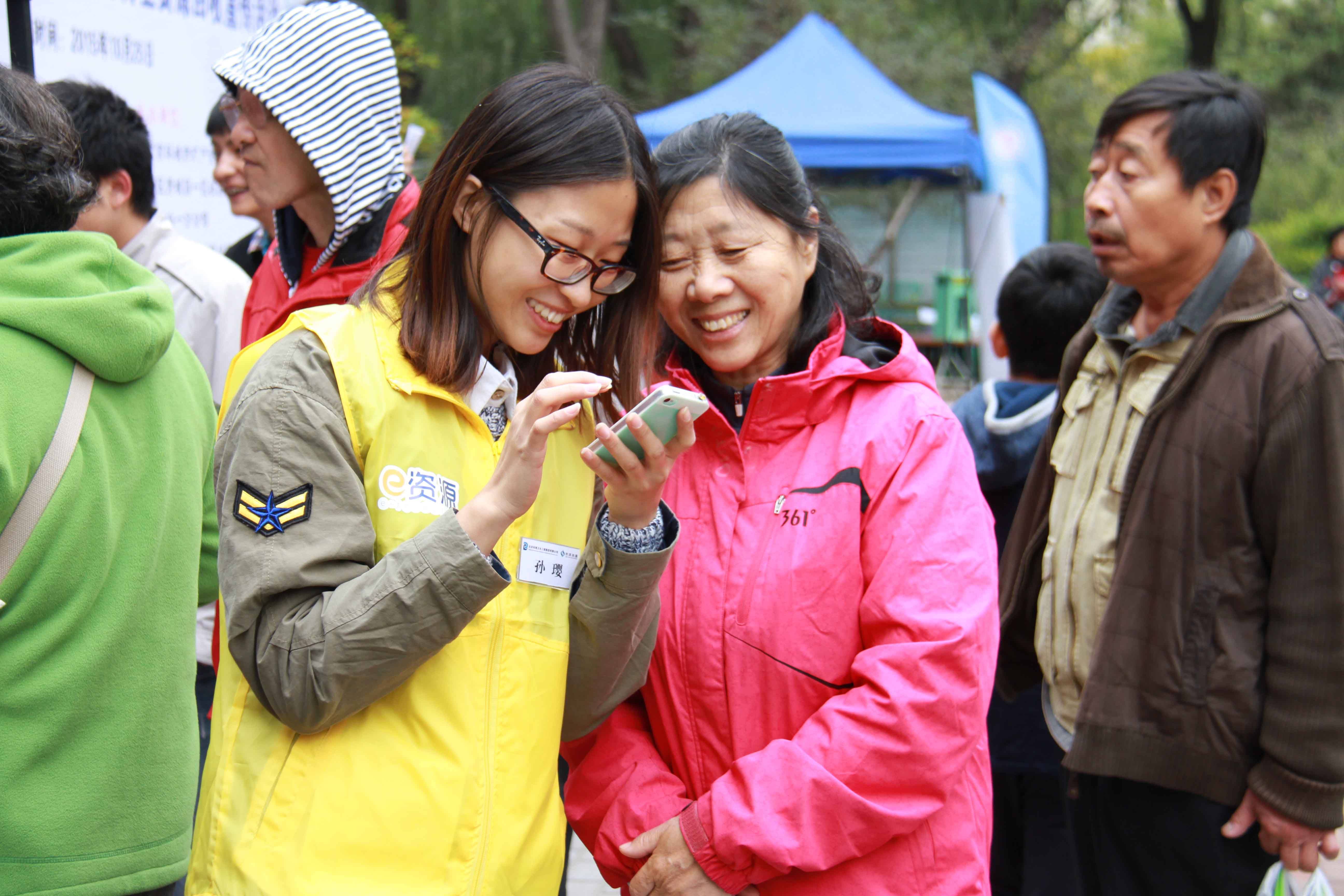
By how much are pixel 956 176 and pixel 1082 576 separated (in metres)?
8.36

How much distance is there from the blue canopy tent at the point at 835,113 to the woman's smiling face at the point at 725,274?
7.40m

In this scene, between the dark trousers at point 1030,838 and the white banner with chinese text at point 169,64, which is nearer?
the dark trousers at point 1030,838

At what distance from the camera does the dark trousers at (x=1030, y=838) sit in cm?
336

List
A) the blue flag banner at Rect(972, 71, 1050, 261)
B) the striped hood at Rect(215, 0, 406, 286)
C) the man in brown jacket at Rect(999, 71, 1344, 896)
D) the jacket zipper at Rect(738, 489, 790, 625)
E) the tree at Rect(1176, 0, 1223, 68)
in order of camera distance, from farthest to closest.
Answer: the tree at Rect(1176, 0, 1223, 68) < the blue flag banner at Rect(972, 71, 1050, 261) < the striped hood at Rect(215, 0, 406, 286) < the man in brown jacket at Rect(999, 71, 1344, 896) < the jacket zipper at Rect(738, 489, 790, 625)

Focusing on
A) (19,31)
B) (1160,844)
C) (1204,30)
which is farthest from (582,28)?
(1160,844)

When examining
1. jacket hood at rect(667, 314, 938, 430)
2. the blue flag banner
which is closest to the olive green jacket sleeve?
jacket hood at rect(667, 314, 938, 430)

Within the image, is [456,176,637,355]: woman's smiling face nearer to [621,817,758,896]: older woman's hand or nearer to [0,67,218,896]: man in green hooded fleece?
[0,67,218,896]: man in green hooded fleece

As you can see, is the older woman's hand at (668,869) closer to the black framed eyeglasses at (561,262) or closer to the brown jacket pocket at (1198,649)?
the black framed eyeglasses at (561,262)

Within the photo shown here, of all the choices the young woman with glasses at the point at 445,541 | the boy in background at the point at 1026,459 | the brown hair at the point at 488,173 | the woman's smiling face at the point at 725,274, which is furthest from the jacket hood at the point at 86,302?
the boy in background at the point at 1026,459

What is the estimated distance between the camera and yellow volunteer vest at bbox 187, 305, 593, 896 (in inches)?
61.2

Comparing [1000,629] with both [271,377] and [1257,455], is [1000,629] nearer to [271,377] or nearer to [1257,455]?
[1257,455]

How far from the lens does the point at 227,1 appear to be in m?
4.48

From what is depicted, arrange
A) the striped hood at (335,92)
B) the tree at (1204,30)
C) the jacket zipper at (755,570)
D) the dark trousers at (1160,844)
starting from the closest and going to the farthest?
the jacket zipper at (755,570) → the dark trousers at (1160,844) → the striped hood at (335,92) → the tree at (1204,30)

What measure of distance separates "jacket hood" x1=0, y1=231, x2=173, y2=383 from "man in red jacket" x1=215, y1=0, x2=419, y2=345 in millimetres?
962
